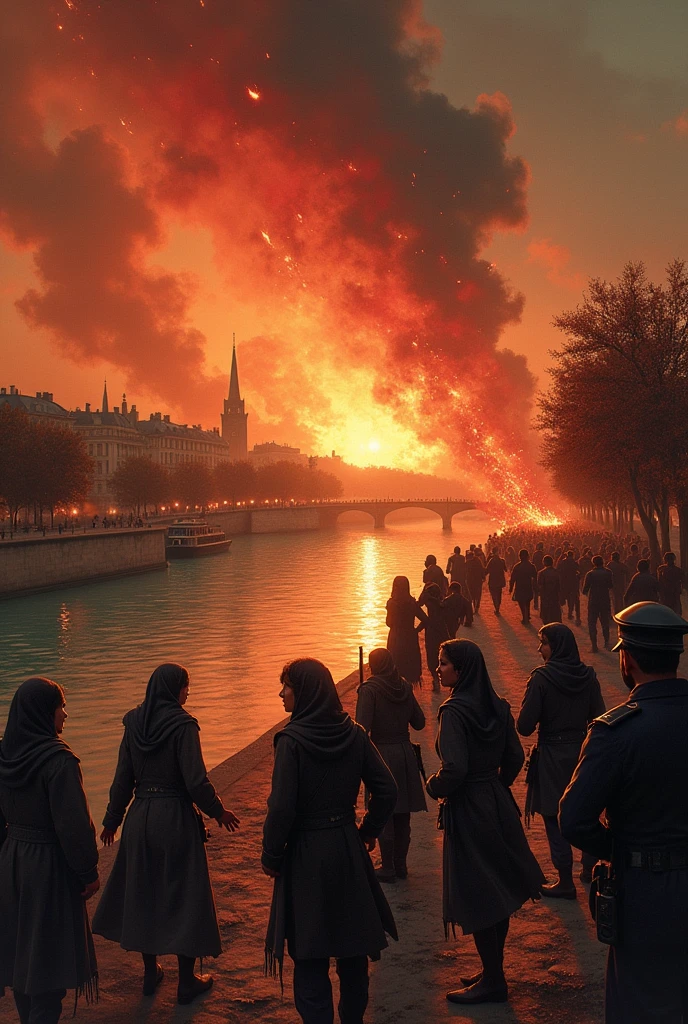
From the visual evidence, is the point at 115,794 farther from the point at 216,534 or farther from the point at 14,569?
the point at 216,534

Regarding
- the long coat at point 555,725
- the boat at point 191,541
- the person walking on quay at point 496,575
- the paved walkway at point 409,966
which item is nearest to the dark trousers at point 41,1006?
the paved walkway at point 409,966

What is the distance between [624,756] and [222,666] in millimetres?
25544

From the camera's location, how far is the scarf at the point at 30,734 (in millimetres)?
4445

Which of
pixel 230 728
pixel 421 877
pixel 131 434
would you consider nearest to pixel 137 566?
pixel 230 728

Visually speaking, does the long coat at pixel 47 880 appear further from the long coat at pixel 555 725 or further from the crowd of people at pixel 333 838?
the long coat at pixel 555 725

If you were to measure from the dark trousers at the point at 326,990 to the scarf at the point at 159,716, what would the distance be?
57.1 inches

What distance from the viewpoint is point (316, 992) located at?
4.31 metres

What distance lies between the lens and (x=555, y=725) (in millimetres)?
6488

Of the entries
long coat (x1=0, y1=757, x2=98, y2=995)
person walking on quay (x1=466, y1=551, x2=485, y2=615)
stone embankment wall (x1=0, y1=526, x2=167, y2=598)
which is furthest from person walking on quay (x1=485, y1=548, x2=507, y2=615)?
stone embankment wall (x1=0, y1=526, x2=167, y2=598)

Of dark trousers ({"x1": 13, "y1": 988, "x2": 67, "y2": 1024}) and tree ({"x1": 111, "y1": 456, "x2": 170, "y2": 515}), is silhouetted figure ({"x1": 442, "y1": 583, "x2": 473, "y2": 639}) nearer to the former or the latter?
dark trousers ({"x1": 13, "y1": 988, "x2": 67, "y2": 1024})

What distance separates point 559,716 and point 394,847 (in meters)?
1.74

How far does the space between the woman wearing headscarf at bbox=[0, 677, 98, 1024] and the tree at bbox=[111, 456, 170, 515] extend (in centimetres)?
9830

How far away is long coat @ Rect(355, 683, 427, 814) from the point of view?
22.1ft

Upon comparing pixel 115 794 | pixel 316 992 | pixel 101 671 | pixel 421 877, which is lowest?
pixel 101 671
